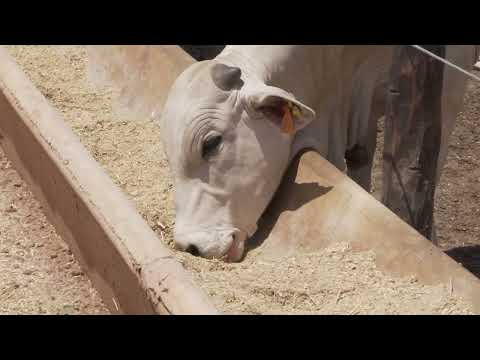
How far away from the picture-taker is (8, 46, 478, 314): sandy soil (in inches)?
135

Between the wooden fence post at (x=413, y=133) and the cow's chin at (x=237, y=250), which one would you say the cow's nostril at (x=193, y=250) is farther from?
the wooden fence post at (x=413, y=133)

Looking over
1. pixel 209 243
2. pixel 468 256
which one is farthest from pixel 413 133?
pixel 468 256

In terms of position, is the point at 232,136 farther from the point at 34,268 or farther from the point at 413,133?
the point at 34,268

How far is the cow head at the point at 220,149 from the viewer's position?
4.02m

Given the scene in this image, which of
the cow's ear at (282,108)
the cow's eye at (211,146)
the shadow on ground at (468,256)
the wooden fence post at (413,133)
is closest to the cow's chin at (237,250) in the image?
the cow's eye at (211,146)

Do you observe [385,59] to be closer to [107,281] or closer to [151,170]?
[151,170]

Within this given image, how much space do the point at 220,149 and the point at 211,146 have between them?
0.04 meters

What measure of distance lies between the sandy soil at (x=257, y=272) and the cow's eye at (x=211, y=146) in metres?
0.42

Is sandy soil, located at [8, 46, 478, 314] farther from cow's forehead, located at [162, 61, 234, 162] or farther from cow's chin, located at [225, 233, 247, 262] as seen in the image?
cow's forehead, located at [162, 61, 234, 162]

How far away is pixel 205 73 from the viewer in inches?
162

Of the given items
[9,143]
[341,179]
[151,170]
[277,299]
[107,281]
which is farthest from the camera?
[9,143]

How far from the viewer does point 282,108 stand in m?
4.12

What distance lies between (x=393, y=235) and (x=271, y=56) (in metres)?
1.12

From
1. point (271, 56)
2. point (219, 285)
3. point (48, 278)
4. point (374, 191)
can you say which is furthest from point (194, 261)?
point (374, 191)
